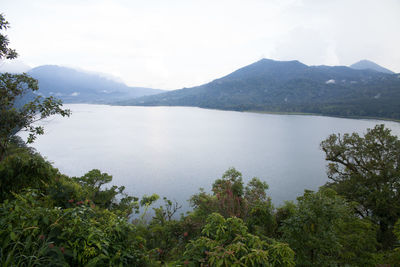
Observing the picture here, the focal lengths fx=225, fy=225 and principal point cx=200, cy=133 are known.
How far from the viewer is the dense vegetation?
9.23 feet

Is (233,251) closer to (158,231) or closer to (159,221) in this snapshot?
(158,231)

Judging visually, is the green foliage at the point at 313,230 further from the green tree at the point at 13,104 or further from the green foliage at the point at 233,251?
the green tree at the point at 13,104

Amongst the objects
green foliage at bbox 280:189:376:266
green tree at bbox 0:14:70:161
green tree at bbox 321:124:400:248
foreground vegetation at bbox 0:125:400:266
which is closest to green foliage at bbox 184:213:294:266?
foreground vegetation at bbox 0:125:400:266

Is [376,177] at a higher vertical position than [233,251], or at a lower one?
lower

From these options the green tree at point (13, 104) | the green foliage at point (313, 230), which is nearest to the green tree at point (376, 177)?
the green foliage at point (313, 230)

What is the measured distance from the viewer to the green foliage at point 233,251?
2.84m

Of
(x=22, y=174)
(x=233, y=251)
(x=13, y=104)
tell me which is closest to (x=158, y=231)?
(x=22, y=174)

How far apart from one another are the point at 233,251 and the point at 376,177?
1458cm

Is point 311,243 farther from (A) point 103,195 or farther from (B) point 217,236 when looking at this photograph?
(A) point 103,195

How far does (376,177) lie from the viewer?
44.0 ft

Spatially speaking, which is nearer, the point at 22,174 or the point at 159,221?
the point at 22,174

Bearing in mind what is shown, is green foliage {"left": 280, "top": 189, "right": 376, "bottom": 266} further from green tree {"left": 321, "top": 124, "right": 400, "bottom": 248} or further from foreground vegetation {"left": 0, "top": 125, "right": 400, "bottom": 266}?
green tree {"left": 321, "top": 124, "right": 400, "bottom": 248}

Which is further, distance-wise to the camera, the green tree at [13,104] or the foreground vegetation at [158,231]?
the green tree at [13,104]

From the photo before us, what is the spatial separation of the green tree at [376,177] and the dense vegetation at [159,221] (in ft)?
0.19
